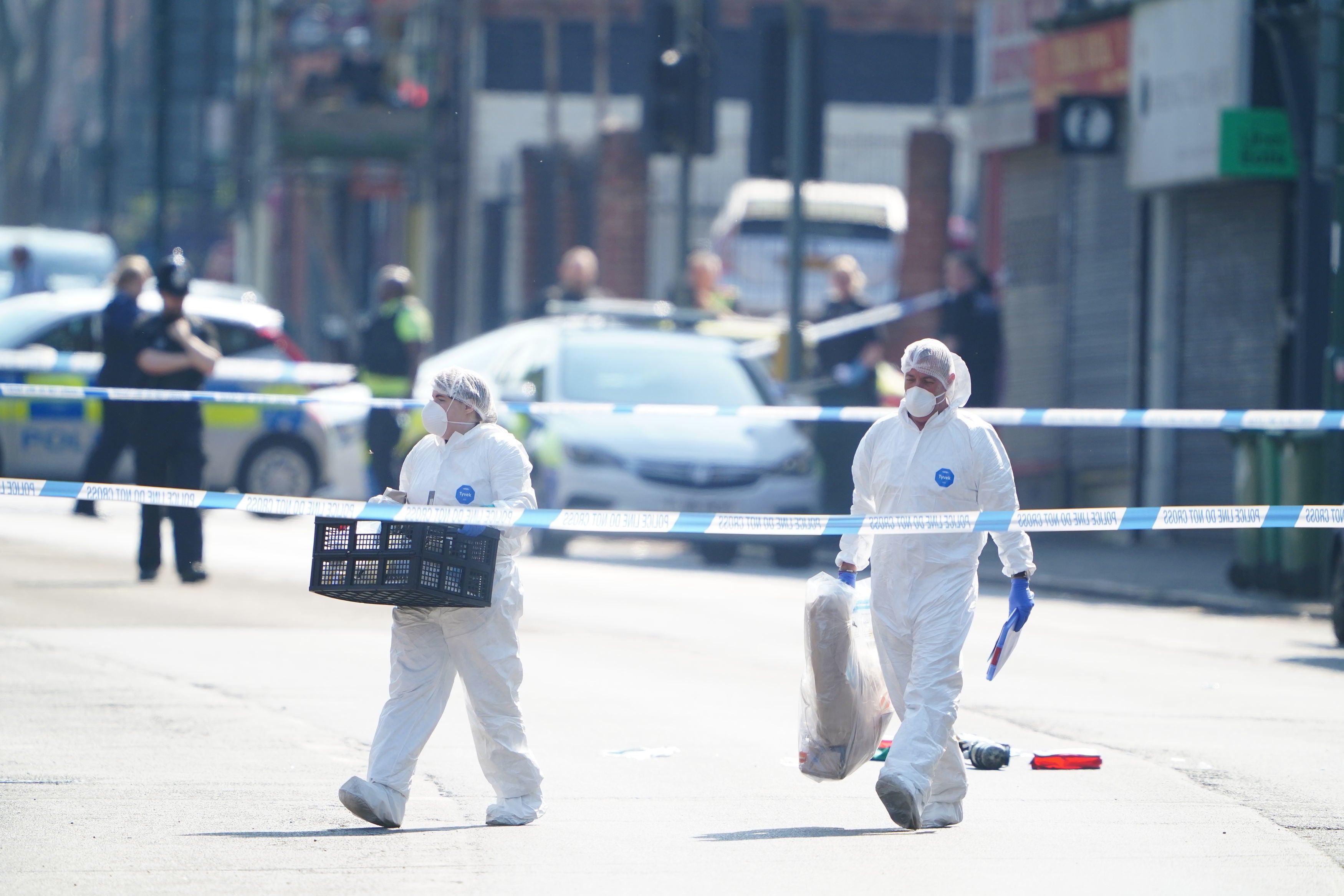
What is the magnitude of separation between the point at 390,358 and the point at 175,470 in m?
4.70

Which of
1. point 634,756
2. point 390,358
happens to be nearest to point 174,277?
point 390,358

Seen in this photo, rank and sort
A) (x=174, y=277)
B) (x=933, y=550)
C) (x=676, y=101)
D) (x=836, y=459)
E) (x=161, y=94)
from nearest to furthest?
1. (x=933, y=550)
2. (x=174, y=277)
3. (x=836, y=459)
4. (x=676, y=101)
5. (x=161, y=94)

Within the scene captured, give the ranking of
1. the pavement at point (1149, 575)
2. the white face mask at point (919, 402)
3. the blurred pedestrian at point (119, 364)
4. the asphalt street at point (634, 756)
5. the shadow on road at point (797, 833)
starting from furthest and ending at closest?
the pavement at point (1149, 575), the blurred pedestrian at point (119, 364), the white face mask at point (919, 402), the shadow on road at point (797, 833), the asphalt street at point (634, 756)

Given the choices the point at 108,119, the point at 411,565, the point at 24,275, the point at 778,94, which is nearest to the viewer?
the point at 411,565

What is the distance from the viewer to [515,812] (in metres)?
7.66

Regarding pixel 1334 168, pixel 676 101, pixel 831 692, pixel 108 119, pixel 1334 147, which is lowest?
pixel 831 692

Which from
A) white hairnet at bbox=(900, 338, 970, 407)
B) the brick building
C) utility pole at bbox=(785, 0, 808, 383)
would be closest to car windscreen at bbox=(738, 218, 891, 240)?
the brick building

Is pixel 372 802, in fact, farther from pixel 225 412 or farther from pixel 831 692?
pixel 225 412

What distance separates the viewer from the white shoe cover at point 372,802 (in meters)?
7.47

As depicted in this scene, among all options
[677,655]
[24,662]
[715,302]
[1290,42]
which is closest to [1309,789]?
[677,655]

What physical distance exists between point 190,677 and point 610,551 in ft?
25.5

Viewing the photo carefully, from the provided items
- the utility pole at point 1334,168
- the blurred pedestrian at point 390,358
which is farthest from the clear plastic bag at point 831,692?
the blurred pedestrian at point 390,358

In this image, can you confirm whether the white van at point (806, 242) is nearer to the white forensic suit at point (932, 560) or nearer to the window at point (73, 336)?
the window at point (73, 336)

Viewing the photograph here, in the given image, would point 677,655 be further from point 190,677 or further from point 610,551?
point 610,551
